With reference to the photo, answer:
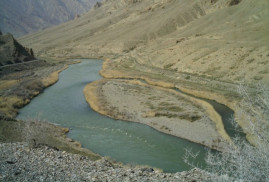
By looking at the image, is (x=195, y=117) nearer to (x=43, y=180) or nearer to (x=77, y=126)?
(x=77, y=126)

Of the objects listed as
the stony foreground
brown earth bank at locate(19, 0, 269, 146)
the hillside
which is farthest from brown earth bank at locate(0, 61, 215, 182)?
the hillside

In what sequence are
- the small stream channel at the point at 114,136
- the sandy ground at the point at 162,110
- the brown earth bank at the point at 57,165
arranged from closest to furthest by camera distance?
1. the brown earth bank at the point at 57,165
2. the small stream channel at the point at 114,136
3. the sandy ground at the point at 162,110

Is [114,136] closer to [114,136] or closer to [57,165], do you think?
[114,136]

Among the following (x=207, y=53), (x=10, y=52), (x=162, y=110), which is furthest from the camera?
(x=10, y=52)

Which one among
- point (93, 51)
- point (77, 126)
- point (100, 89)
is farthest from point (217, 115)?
point (93, 51)

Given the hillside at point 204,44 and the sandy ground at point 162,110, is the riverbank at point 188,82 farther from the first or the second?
the sandy ground at point 162,110

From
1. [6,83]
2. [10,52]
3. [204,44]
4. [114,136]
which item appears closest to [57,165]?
[114,136]

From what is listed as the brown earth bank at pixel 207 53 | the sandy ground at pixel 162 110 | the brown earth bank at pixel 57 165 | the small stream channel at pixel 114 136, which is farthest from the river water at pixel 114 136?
the brown earth bank at pixel 207 53
